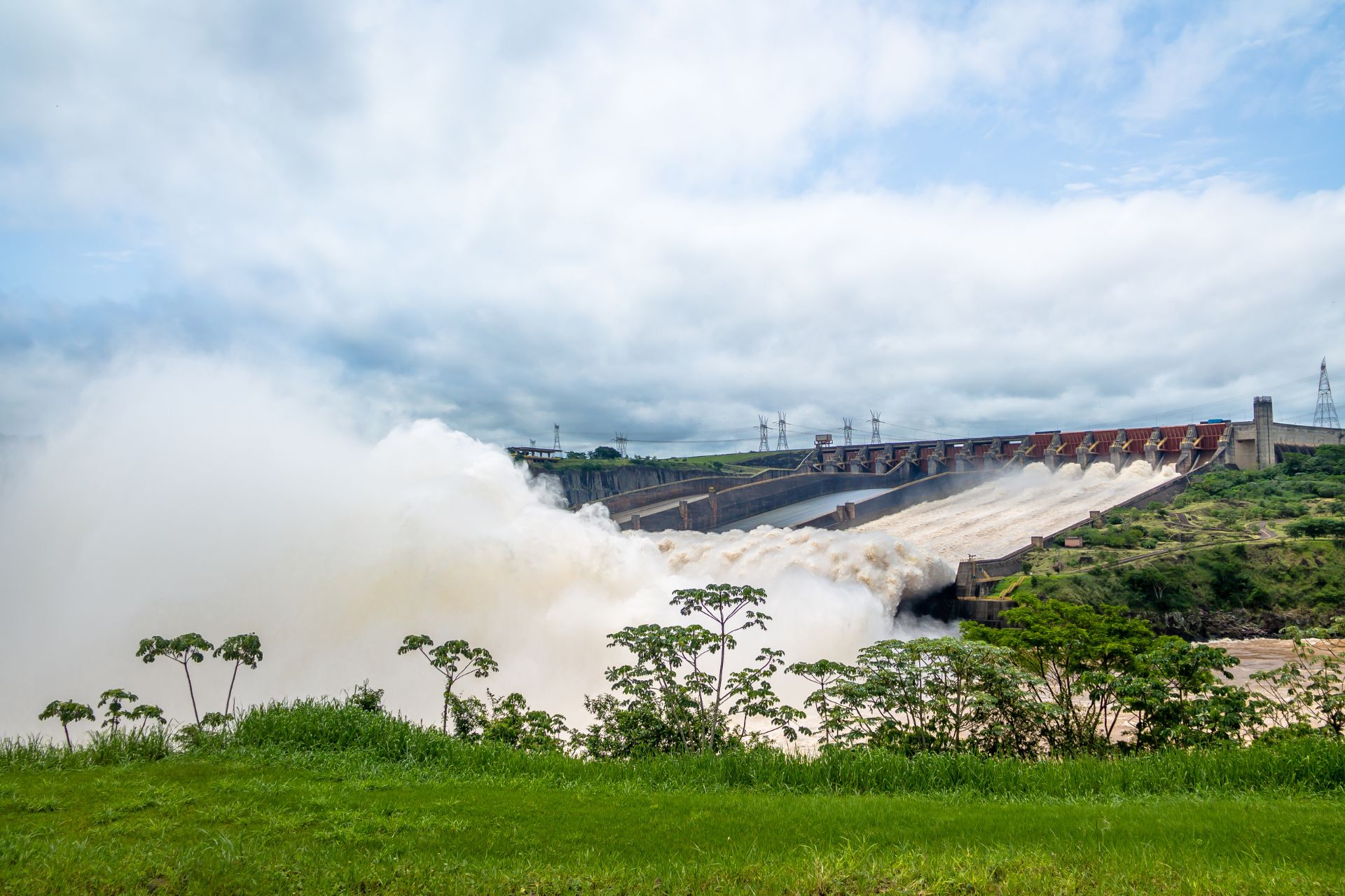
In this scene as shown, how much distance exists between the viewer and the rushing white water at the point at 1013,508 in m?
48.2

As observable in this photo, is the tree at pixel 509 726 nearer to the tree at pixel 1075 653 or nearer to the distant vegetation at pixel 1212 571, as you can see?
the tree at pixel 1075 653

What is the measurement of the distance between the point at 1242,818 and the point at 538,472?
211 ft

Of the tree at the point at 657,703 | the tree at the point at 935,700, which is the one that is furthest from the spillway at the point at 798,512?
the tree at the point at 935,700

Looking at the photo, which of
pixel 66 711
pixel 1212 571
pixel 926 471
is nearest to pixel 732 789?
pixel 66 711

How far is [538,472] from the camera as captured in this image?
68.6 meters

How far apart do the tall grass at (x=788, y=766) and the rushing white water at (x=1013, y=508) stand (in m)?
35.8

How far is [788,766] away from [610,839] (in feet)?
10.6

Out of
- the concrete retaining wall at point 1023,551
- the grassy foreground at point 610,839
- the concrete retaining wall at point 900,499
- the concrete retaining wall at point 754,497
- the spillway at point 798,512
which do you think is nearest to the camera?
the grassy foreground at point 610,839

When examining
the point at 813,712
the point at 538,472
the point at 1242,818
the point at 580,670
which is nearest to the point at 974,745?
the point at 1242,818

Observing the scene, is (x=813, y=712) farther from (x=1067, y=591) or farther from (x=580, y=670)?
(x=1067, y=591)

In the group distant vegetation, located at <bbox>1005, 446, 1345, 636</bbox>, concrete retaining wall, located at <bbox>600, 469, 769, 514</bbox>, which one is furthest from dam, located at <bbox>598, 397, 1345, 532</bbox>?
distant vegetation, located at <bbox>1005, 446, 1345, 636</bbox>

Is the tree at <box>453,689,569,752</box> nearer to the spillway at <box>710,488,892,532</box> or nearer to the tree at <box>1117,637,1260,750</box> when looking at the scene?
the tree at <box>1117,637,1260,750</box>

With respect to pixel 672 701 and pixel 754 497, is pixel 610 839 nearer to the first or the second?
pixel 672 701

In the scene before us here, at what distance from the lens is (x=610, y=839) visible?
6.29 m
